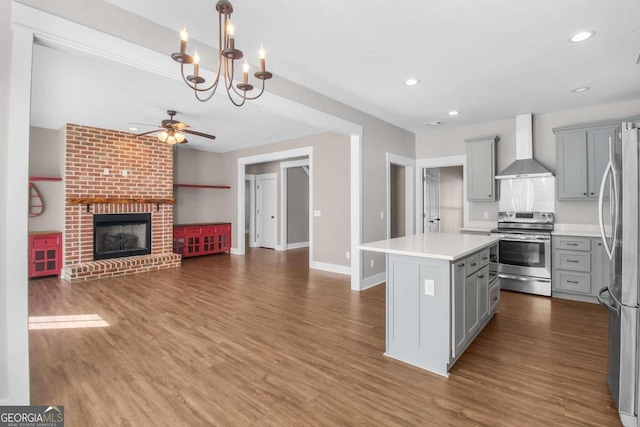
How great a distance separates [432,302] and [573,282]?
304cm

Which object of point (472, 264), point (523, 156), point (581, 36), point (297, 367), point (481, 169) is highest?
point (581, 36)

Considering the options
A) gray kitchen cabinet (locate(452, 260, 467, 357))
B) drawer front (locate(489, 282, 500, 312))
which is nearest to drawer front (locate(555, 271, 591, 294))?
drawer front (locate(489, 282, 500, 312))

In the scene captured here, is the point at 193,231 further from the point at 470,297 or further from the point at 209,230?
the point at 470,297

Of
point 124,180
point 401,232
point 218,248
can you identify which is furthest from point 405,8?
point 218,248

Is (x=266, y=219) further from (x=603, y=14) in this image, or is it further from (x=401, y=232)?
(x=603, y=14)

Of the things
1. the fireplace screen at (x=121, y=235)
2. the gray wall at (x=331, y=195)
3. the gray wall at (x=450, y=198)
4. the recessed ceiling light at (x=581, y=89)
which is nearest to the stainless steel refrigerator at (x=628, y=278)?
the recessed ceiling light at (x=581, y=89)

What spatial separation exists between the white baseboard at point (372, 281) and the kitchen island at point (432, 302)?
1932mm

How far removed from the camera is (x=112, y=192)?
18.4 feet

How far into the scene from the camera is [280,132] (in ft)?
19.0

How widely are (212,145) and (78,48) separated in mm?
5217

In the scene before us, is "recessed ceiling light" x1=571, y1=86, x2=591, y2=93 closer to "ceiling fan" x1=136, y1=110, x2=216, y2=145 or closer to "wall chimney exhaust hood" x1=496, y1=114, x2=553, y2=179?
"wall chimney exhaust hood" x1=496, y1=114, x2=553, y2=179

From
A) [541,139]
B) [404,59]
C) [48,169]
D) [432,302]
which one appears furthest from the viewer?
[48,169]

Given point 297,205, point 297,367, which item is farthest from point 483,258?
point 297,205

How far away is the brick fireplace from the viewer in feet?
16.9
